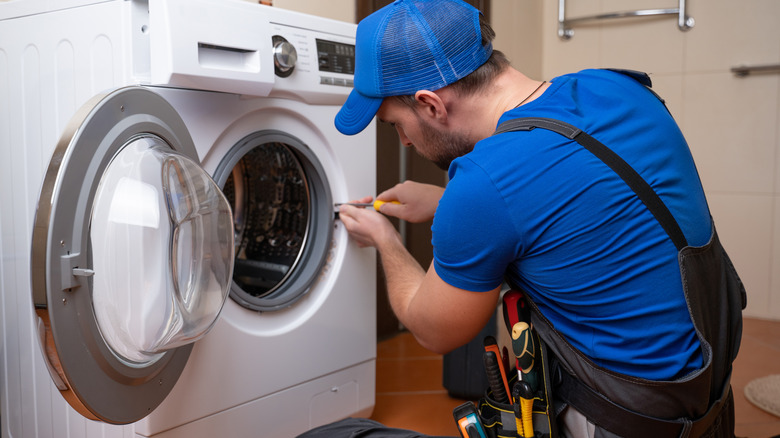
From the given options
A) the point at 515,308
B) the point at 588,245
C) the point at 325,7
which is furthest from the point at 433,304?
the point at 325,7

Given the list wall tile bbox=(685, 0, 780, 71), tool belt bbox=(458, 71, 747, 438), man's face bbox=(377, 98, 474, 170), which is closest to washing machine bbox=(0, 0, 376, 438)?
man's face bbox=(377, 98, 474, 170)

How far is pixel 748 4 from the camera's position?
284 cm

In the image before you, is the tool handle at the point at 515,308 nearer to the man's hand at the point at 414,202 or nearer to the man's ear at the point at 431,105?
the man's ear at the point at 431,105

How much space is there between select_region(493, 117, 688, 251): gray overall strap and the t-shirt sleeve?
4.6 inches

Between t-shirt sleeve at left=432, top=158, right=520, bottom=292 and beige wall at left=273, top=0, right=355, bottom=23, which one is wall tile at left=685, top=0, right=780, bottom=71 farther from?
t-shirt sleeve at left=432, top=158, right=520, bottom=292

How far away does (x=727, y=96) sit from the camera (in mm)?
2912

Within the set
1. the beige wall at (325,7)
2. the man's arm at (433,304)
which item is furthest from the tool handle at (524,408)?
the beige wall at (325,7)

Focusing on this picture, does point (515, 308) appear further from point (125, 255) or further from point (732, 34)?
point (732, 34)

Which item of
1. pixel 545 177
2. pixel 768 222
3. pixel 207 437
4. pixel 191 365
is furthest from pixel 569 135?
pixel 768 222

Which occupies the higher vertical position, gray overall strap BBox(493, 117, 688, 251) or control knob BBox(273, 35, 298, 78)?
control knob BBox(273, 35, 298, 78)

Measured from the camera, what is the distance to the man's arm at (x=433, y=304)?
99 centimetres

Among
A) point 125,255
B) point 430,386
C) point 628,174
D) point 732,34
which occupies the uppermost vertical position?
point 732,34

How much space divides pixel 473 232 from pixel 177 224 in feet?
1.48

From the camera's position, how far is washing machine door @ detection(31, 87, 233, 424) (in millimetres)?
837
